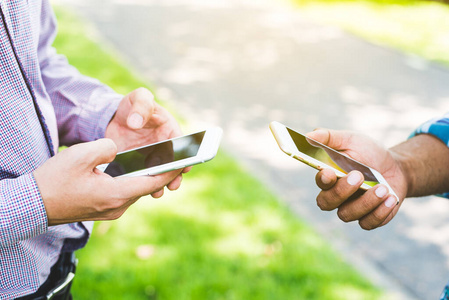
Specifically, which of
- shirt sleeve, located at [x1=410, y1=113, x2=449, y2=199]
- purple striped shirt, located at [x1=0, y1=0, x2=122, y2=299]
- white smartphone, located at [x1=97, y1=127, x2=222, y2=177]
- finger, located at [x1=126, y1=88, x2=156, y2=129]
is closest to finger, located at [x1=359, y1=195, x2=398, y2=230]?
shirt sleeve, located at [x1=410, y1=113, x2=449, y2=199]

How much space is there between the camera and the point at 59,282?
1493 millimetres

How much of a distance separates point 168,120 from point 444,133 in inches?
44.2

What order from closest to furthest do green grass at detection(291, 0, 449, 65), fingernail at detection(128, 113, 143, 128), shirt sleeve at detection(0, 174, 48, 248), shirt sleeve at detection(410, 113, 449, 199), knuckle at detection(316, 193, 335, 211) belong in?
shirt sleeve at detection(0, 174, 48, 248)
fingernail at detection(128, 113, 143, 128)
knuckle at detection(316, 193, 335, 211)
shirt sleeve at detection(410, 113, 449, 199)
green grass at detection(291, 0, 449, 65)

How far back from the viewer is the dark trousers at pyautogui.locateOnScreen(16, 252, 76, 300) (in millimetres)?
1422

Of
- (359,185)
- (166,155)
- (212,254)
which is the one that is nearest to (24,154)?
(166,155)

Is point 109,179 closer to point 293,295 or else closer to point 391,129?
point 293,295

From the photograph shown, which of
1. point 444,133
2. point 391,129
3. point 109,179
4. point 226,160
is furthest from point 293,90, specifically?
point 109,179

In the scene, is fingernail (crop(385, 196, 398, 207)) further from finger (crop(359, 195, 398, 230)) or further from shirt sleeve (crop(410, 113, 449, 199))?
shirt sleeve (crop(410, 113, 449, 199))

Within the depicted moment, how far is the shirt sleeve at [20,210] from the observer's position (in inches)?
44.9

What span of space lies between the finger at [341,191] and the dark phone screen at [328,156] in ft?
0.29

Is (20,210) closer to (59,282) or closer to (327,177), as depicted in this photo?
(59,282)

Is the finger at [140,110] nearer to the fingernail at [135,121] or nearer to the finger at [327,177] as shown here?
the fingernail at [135,121]

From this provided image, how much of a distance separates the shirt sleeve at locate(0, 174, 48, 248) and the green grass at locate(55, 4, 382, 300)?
4.94 feet

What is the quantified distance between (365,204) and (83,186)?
3.20 feet
